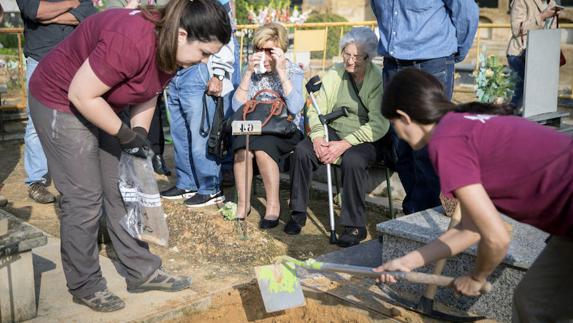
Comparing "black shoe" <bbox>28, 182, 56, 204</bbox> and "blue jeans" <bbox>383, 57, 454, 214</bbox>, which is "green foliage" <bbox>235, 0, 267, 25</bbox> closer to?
"black shoe" <bbox>28, 182, 56, 204</bbox>

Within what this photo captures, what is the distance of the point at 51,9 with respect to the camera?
6016 mm

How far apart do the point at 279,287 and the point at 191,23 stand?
4.90ft

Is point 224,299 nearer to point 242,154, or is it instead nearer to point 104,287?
point 104,287

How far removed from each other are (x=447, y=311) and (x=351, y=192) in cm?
142

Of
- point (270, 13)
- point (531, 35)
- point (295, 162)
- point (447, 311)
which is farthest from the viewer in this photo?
point (270, 13)

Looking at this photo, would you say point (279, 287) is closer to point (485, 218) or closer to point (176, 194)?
point (485, 218)

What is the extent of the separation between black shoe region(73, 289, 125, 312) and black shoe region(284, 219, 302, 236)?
1.73 m

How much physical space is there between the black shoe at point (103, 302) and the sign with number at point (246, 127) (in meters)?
1.61

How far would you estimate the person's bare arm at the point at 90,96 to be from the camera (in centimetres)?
351

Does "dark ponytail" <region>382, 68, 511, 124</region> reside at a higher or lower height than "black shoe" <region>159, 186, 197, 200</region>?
higher

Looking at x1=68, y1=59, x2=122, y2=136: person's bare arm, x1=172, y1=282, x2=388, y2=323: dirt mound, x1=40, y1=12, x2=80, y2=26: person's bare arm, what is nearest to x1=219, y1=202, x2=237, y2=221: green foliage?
x1=172, y1=282, x2=388, y2=323: dirt mound

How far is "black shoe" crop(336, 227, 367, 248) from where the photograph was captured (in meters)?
5.20

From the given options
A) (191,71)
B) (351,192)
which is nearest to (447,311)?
(351,192)

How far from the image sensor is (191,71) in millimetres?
6141
